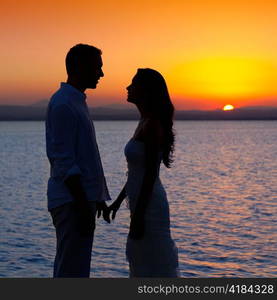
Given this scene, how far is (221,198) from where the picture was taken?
28812 mm

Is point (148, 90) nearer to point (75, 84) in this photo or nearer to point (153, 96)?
point (153, 96)

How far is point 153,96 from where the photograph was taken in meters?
5.14

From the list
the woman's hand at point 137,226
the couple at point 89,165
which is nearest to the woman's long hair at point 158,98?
the couple at point 89,165

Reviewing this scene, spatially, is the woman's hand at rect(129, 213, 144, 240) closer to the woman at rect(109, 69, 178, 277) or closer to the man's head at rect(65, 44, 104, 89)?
the woman at rect(109, 69, 178, 277)

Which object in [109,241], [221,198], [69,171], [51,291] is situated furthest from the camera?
[221,198]

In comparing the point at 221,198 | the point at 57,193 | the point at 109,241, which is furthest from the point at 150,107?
the point at 221,198

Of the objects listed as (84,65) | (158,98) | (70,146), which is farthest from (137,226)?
(84,65)

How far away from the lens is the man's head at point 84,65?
4930mm

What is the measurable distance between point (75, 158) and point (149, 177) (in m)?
0.62

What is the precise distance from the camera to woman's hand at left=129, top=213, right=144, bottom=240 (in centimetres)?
524

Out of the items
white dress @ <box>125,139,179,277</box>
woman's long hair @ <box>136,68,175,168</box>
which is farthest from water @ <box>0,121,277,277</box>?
woman's long hair @ <box>136,68,175,168</box>

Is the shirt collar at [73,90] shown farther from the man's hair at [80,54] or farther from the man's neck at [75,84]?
the man's hair at [80,54]

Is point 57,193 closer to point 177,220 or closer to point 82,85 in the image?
point 82,85

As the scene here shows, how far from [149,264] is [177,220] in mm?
15375
